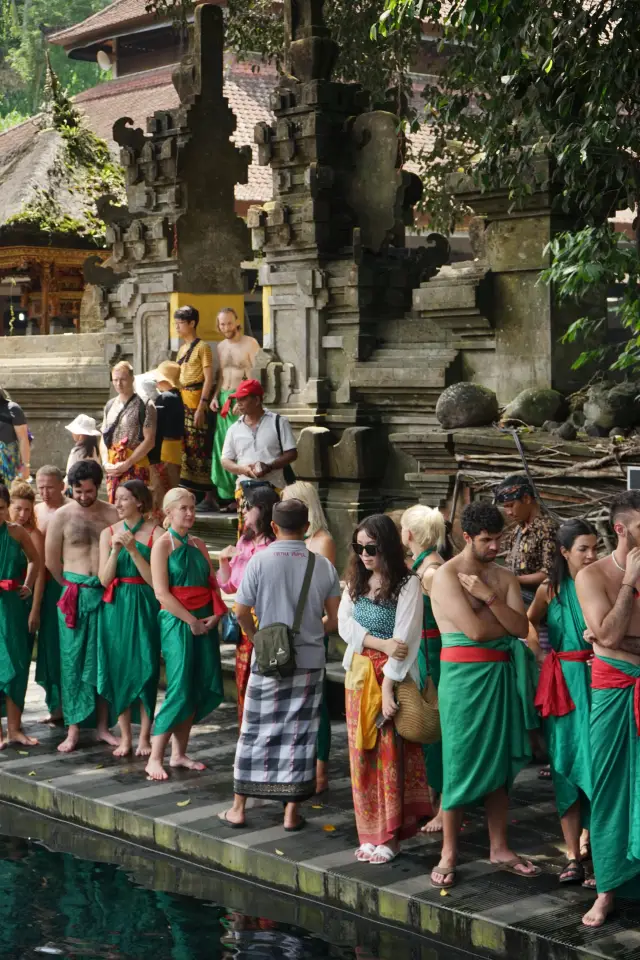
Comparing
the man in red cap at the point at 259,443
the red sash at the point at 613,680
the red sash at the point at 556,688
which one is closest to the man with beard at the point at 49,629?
the man in red cap at the point at 259,443

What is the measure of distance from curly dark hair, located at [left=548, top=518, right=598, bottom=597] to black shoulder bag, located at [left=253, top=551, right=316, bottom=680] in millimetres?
1226

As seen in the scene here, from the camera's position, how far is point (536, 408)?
31.3 feet

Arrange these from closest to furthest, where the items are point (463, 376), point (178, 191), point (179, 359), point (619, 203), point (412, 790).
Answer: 1. point (412, 790)
2. point (619, 203)
3. point (463, 376)
4. point (179, 359)
5. point (178, 191)

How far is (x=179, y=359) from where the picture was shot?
40.9 feet

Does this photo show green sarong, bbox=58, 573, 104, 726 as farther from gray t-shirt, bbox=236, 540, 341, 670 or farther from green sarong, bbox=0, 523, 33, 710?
gray t-shirt, bbox=236, 540, 341, 670

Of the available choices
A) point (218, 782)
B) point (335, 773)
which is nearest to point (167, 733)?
point (218, 782)

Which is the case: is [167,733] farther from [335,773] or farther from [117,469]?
[117,469]

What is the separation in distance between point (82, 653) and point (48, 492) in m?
1.12

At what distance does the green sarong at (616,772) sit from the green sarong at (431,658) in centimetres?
120

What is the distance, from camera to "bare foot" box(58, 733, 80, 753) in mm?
8461

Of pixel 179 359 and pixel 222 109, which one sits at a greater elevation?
pixel 222 109

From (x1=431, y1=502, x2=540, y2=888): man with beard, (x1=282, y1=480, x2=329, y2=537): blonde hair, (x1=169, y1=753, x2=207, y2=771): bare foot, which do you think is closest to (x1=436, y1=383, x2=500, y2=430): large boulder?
(x1=282, y1=480, x2=329, y2=537): blonde hair

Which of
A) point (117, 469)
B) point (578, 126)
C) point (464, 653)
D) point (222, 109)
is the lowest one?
point (464, 653)

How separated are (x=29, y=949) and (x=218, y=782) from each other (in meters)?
1.89
